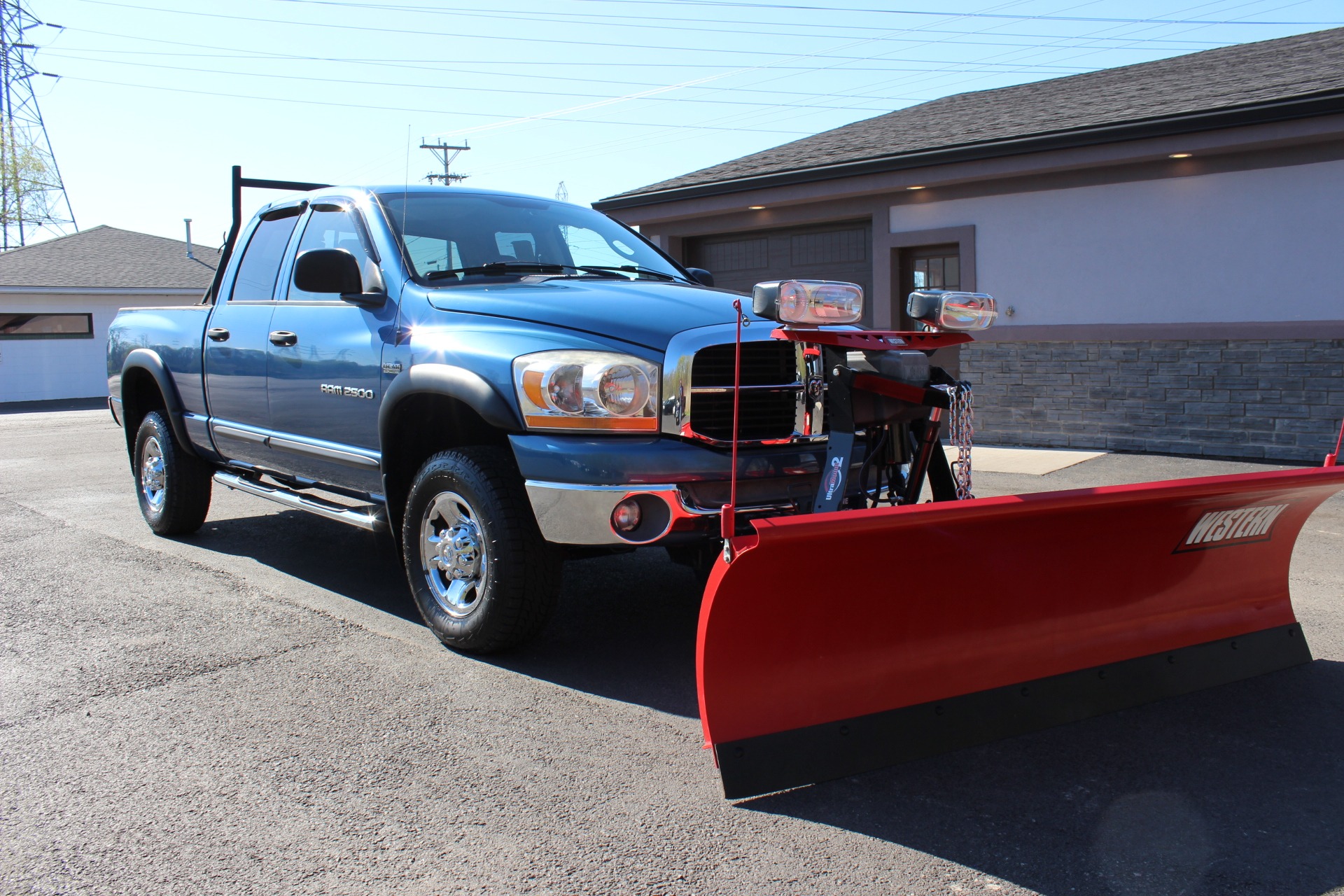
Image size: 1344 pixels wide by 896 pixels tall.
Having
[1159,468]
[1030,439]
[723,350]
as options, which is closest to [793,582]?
[723,350]

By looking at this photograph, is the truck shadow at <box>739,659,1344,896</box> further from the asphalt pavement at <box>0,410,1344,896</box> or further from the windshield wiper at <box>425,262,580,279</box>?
the windshield wiper at <box>425,262,580,279</box>

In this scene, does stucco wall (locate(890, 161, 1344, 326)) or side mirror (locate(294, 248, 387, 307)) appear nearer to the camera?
side mirror (locate(294, 248, 387, 307))

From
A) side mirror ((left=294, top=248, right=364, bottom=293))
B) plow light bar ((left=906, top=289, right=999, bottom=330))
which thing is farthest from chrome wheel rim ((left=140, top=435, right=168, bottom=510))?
plow light bar ((left=906, top=289, right=999, bottom=330))

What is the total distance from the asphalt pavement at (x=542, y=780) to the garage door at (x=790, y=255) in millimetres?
8627

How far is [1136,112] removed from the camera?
1083cm

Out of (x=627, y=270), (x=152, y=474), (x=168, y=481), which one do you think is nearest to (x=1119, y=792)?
(x=627, y=270)

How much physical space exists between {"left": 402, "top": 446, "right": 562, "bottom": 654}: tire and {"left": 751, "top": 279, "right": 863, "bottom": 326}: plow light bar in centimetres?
141

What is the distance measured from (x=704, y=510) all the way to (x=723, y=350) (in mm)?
644

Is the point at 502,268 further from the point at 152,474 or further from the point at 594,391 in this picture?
the point at 152,474

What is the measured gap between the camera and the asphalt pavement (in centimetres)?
277

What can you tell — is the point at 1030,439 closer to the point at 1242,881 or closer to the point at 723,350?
the point at 723,350

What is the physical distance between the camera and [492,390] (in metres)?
4.15

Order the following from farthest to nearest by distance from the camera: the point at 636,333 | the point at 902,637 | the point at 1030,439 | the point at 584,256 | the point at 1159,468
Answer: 1. the point at 1030,439
2. the point at 1159,468
3. the point at 584,256
4. the point at 636,333
5. the point at 902,637

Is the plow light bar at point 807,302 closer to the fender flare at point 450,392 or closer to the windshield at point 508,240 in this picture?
the fender flare at point 450,392
